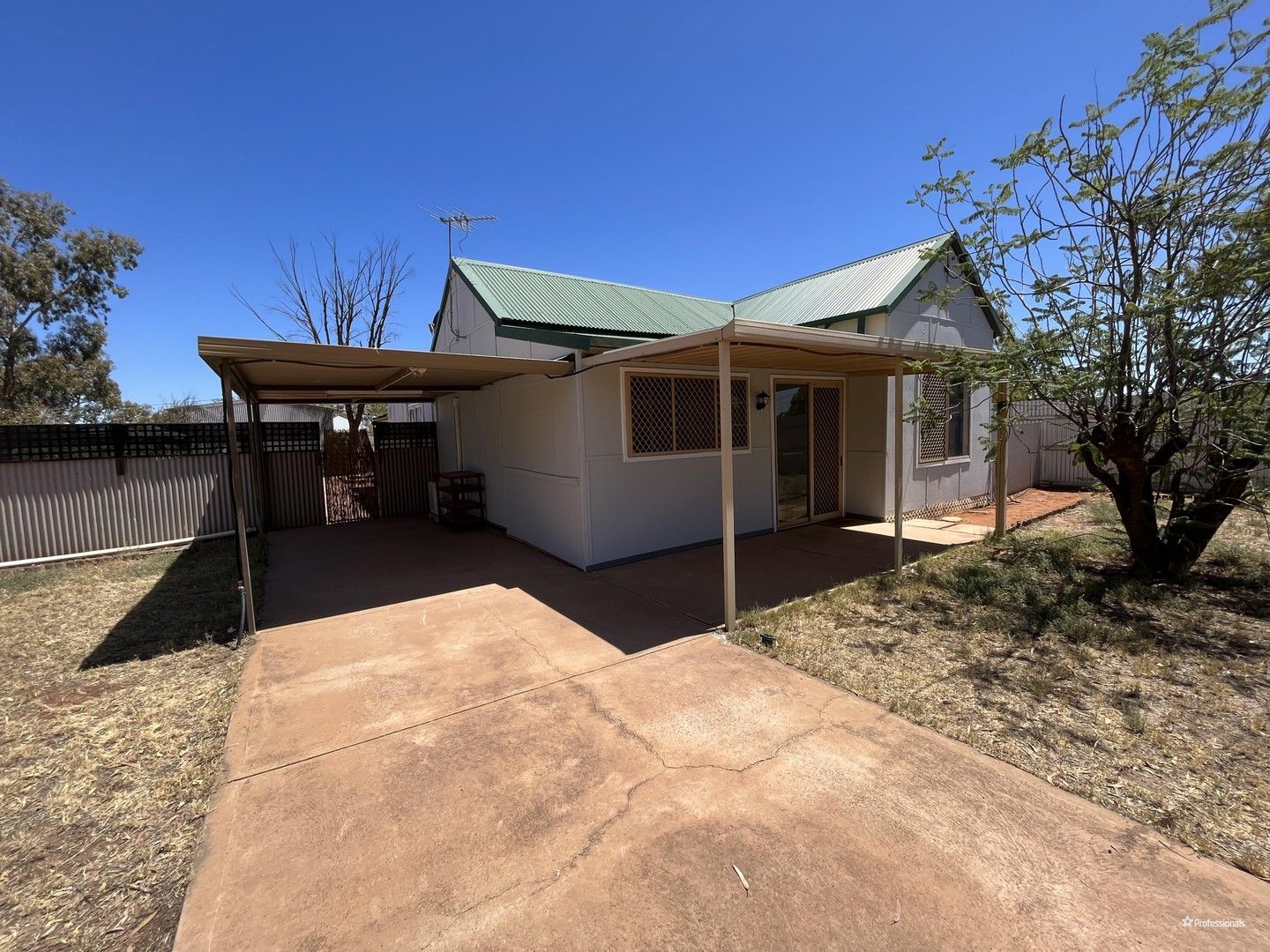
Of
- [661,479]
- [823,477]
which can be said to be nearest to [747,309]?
[823,477]

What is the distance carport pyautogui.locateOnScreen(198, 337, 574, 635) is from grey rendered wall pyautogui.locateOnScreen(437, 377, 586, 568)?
1.09 feet

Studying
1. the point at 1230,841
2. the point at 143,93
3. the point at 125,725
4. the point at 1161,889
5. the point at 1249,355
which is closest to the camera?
the point at 1161,889

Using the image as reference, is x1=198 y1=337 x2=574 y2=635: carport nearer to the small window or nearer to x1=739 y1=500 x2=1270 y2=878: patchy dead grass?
x1=739 y1=500 x2=1270 y2=878: patchy dead grass

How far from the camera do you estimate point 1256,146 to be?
14.3 feet

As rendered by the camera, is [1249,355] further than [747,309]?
No

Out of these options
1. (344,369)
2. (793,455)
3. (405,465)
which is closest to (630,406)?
(793,455)

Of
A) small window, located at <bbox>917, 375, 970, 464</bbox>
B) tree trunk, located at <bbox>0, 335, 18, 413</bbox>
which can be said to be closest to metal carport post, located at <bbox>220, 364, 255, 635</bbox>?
small window, located at <bbox>917, 375, 970, 464</bbox>

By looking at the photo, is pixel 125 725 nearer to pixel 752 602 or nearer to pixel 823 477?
pixel 752 602

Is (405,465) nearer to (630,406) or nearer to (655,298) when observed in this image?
(655,298)

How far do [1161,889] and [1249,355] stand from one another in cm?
502

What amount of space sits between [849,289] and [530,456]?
557 centimetres

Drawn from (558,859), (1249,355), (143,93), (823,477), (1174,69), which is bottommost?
(558,859)

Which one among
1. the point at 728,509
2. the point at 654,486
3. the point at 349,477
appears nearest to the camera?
the point at 728,509

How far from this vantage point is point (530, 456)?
734 centimetres
